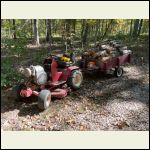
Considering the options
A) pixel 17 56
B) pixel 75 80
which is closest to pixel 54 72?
pixel 75 80

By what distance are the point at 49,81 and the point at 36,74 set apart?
729 mm

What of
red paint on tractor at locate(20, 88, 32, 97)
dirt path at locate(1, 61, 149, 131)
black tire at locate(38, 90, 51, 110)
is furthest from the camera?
red paint on tractor at locate(20, 88, 32, 97)

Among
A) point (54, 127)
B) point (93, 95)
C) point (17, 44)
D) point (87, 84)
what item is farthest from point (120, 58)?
point (54, 127)

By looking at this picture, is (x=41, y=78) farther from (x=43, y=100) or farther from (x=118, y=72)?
(x=118, y=72)

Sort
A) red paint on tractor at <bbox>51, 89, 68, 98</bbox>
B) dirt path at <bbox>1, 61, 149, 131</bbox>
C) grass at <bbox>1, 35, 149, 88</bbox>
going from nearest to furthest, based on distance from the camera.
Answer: dirt path at <bbox>1, 61, 149, 131</bbox>, red paint on tractor at <bbox>51, 89, 68, 98</bbox>, grass at <bbox>1, 35, 149, 88</bbox>

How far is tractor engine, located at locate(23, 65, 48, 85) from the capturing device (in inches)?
307

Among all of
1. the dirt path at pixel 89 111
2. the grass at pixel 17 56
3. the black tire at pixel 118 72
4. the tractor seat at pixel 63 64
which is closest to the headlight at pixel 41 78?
the dirt path at pixel 89 111

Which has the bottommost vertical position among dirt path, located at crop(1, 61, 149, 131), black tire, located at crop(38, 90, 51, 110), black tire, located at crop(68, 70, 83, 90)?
dirt path, located at crop(1, 61, 149, 131)

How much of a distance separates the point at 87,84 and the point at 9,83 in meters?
2.73

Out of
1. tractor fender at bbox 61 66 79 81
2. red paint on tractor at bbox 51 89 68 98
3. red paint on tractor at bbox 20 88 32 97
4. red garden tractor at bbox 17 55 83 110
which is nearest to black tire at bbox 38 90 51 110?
red garden tractor at bbox 17 55 83 110

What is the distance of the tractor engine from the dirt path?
2.28ft

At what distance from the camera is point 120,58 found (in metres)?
11.1

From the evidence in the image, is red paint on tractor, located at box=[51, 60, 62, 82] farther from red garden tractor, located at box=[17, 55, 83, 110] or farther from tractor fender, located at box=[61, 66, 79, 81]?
tractor fender, located at box=[61, 66, 79, 81]

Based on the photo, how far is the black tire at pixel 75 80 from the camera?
29.5 ft
